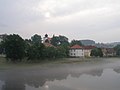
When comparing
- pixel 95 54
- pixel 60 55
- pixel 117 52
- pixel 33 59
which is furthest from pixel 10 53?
pixel 117 52

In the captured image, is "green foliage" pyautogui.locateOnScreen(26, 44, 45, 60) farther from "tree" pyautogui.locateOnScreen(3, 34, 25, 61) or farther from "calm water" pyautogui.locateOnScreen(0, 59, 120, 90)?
"calm water" pyautogui.locateOnScreen(0, 59, 120, 90)

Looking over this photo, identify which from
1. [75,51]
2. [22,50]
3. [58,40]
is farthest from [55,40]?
[22,50]

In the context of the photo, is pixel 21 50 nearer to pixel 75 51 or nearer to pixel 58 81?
pixel 58 81

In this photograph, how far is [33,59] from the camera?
2365 inches

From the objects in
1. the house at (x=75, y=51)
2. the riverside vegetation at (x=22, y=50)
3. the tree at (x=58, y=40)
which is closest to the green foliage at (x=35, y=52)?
the riverside vegetation at (x=22, y=50)

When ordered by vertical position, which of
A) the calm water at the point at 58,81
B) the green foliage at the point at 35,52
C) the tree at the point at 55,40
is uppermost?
the tree at the point at 55,40

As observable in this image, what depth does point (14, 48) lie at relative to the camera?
54625 millimetres

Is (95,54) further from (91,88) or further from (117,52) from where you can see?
(91,88)

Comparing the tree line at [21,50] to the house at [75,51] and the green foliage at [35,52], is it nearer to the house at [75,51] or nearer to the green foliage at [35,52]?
the green foliage at [35,52]

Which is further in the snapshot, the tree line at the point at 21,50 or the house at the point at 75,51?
the house at the point at 75,51

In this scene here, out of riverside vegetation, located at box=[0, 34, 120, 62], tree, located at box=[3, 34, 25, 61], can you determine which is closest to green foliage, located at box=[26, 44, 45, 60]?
riverside vegetation, located at box=[0, 34, 120, 62]

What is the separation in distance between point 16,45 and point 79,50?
4916cm

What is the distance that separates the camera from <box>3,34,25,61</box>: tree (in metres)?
54.6

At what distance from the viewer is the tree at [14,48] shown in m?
54.6
